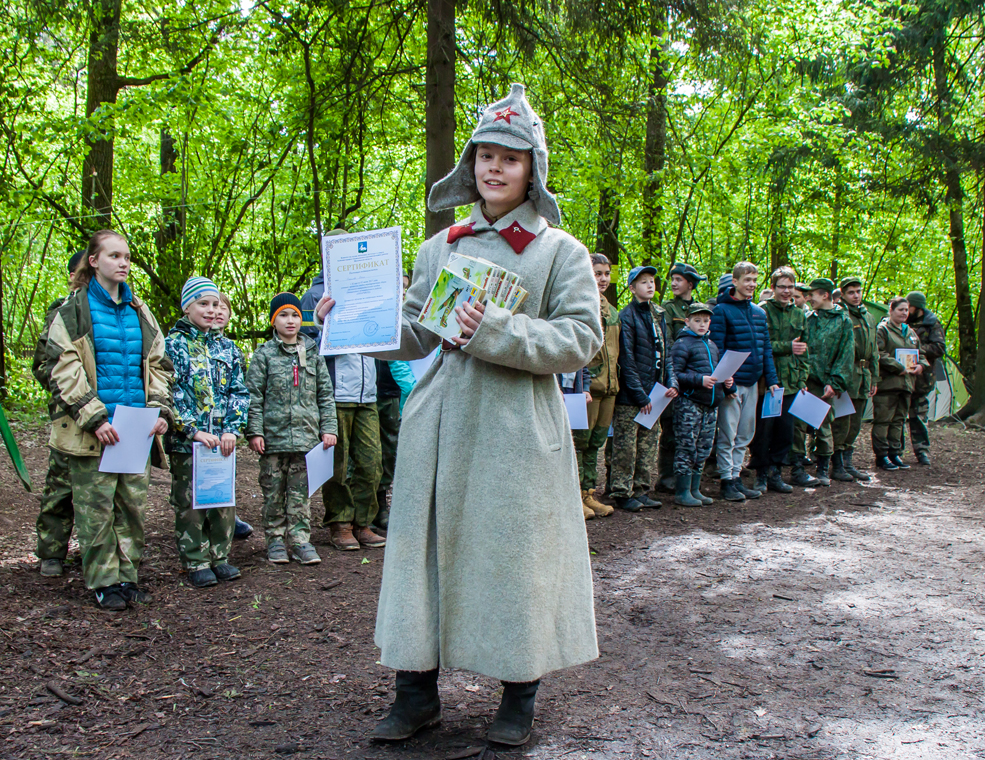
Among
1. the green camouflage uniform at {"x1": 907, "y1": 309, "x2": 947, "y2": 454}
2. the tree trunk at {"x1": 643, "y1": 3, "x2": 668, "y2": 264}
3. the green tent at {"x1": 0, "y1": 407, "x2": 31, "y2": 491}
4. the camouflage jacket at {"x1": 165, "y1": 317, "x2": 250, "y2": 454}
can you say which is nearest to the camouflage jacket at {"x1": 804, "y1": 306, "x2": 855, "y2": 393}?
the green camouflage uniform at {"x1": 907, "y1": 309, "x2": 947, "y2": 454}

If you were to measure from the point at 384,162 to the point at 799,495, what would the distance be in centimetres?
987

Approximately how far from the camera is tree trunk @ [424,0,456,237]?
723 centimetres

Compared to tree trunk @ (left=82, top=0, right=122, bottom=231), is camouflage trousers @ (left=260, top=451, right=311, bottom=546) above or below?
below

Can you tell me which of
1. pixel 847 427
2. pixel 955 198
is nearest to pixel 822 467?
pixel 847 427

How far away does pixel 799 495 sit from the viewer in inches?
335

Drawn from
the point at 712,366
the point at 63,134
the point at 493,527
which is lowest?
the point at 493,527

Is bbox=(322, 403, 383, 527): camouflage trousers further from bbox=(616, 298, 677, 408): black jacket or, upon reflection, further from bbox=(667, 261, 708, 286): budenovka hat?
bbox=(667, 261, 708, 286): budenovka hat

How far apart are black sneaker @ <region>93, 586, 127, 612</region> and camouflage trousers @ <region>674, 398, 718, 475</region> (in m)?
5.23

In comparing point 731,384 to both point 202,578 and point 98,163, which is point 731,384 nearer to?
point 202,578

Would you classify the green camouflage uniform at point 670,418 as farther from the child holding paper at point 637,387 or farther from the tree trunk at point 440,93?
the tree trunk at point 440,93

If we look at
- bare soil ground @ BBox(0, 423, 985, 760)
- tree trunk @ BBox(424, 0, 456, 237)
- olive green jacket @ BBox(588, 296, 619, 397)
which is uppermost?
tree trunk @ BBox(424, 0, 456, 237)

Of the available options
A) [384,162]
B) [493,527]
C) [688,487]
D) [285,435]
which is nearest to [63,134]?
[285,435]

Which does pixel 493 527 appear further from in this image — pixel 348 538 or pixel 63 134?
pixel 63 134

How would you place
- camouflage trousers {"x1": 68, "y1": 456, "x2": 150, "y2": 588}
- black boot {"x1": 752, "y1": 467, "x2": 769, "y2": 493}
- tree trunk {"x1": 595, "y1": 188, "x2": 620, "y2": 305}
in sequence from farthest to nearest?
tree trunk {"x1": 595, "y1": 188, "x2": 620, "y2": 305} → black boot {"x1": 752, "y1": 467, "x2": 769, "y2": 493} → camouflage trousers {"x1": 68, "y1": 456, "x2": 150, "y2": 588}
